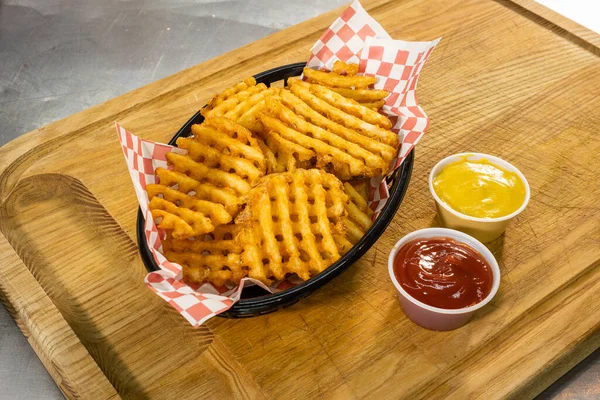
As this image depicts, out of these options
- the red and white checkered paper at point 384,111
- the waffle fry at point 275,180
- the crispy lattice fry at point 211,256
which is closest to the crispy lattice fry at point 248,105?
the waffle fry at point 275,180

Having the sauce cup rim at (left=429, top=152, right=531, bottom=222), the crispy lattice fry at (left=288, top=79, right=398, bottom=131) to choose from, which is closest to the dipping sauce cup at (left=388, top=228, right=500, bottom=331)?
A: the sauce cup rim at (left=429, top=152, right=531, bottom=222)

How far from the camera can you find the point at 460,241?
216 cm

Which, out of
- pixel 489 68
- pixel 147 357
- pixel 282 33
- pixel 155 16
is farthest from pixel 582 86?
pixel 155 16

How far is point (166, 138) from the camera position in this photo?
2.75 meters

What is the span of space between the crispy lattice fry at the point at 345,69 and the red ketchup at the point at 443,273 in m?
0.75

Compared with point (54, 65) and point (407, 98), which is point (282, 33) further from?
point (54, 65)

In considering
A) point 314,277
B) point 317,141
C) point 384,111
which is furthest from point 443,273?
point 384,111

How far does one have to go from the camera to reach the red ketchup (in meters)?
2.00

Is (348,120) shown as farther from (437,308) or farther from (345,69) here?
(437,308)

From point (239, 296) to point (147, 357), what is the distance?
1.39 feet

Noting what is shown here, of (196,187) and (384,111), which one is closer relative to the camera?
(196,187)

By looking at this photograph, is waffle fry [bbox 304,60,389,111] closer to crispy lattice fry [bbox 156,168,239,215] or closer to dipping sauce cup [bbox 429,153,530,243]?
dipping sauce cup [bbox 429,153,530,243]

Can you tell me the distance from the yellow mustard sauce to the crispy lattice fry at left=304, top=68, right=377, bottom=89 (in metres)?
0.45

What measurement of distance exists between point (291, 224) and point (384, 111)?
2.37 feet
